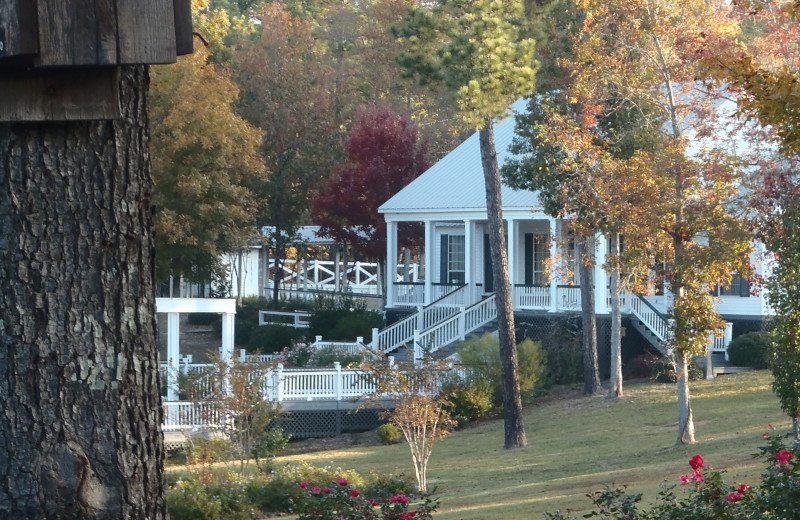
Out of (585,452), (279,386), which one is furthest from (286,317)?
(585,452)

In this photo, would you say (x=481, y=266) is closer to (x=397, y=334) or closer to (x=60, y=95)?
(x=397, y=334)

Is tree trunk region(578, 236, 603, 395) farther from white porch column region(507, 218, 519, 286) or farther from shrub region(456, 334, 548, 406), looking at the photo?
white porch column region(507, 218, 519, 286)

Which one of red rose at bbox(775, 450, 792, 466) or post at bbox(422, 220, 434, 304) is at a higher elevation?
post at bbox(422, 220, 434, 304)

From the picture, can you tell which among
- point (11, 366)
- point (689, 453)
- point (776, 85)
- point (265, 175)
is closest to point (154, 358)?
point (11, 366)

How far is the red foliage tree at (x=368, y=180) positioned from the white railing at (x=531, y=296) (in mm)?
9007

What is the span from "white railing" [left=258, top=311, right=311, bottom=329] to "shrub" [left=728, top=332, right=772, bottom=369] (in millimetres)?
14789

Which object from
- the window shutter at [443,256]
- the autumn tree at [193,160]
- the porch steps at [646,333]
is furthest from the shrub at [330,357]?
the porch steps at [646,333]

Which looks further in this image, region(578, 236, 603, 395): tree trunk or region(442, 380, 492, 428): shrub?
region(578, 236, 603, 395): tree trunk

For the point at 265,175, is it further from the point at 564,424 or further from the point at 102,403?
the point at 102,403

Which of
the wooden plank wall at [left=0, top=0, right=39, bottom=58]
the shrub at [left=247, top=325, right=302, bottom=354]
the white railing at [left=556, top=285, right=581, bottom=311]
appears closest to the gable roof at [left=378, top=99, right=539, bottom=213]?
the white railing at [left=556, top=285, right=581, bottom=311]

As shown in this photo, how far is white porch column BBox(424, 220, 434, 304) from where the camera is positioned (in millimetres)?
31328

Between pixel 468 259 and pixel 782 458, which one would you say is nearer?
pixel 782 458

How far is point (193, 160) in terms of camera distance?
28.3 metres

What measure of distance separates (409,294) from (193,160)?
8.20m
